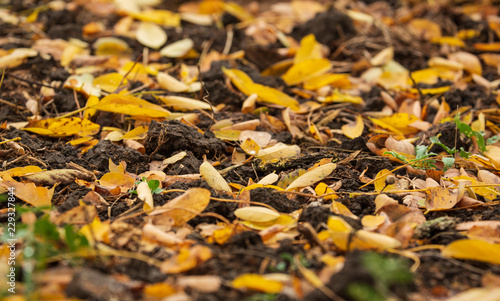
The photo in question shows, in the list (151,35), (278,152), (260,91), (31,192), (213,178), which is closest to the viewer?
(31,192)

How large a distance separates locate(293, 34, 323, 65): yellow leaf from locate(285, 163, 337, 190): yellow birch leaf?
2.80 feet

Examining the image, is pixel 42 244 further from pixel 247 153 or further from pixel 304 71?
pixel 304 71

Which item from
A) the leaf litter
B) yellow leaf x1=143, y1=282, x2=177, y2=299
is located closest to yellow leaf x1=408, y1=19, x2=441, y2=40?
the leaf litter

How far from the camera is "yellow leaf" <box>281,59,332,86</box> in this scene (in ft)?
6.47

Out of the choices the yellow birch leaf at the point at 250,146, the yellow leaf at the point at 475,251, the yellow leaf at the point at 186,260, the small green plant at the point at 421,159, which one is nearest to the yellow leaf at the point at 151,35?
the yellow birch leaf at the point at 250,146

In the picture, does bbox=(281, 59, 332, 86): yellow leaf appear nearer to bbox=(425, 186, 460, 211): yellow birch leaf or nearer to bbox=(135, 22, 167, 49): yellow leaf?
bbox=(135, 22, 167, 49): yellow leaf

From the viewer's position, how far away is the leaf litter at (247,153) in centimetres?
87

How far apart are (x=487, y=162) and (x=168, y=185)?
36.7 inches

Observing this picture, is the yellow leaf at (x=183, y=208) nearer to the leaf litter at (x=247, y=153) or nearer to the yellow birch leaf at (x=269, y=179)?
the leaf litter at (x=247, y=153)

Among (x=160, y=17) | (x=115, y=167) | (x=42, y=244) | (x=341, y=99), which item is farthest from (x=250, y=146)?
(x=160, y=17)

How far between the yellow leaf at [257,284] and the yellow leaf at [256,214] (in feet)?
0.84

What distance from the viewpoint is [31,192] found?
118 cm

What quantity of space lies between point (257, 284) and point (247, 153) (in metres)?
0.68

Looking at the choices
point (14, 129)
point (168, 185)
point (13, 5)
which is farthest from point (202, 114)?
point (13, 5)
